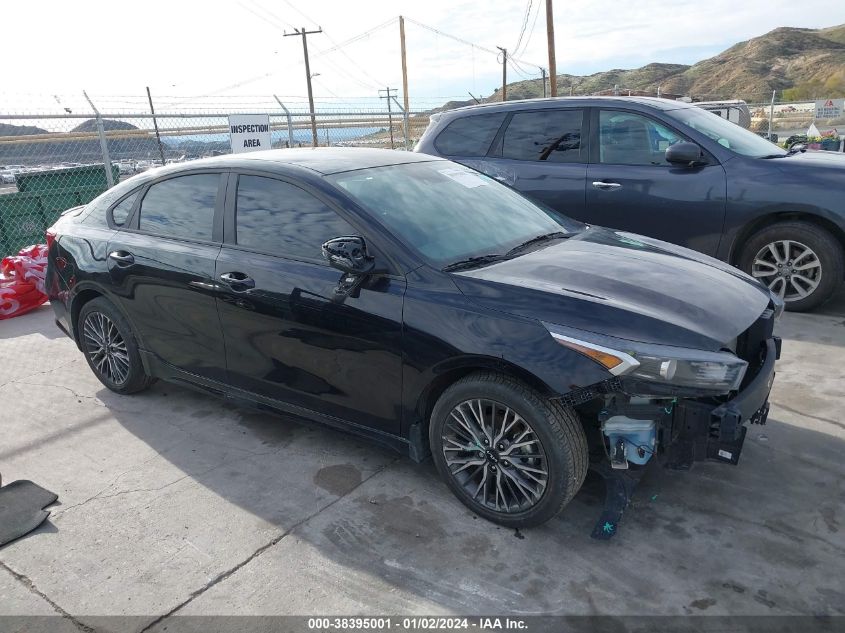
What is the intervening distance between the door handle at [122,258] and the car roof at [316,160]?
568mm

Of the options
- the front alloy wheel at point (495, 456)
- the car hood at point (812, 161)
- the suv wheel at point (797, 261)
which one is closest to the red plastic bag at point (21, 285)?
the front alloy wheel at point (495, 456)

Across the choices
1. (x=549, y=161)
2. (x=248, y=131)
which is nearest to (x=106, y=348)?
(x=549, y=161)

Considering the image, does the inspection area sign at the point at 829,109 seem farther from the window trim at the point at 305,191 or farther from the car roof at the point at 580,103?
the window trim at the point at 305,191

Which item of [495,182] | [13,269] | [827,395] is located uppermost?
[495,182]

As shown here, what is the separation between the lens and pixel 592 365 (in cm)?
256

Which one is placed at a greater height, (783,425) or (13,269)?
(13,269)

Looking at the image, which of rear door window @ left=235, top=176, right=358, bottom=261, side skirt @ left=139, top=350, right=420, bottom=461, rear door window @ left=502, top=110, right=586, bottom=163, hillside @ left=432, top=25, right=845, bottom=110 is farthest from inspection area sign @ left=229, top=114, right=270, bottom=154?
hillside @ left=432, top=25, right=845, bottom=110

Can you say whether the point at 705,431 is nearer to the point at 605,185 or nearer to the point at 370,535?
the point at 370,535

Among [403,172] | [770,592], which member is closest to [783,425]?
[770,592]

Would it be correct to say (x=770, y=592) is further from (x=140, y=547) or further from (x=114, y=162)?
(x=114, y=162)

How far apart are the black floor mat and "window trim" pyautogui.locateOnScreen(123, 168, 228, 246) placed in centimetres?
158

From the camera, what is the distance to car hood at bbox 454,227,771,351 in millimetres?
2639

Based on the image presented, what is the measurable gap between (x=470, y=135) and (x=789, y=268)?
323 centimetres

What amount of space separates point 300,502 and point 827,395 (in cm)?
328
